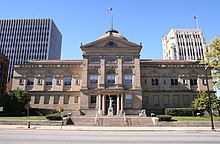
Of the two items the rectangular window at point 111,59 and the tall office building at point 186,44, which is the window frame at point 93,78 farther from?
the tall office building at point 186,44

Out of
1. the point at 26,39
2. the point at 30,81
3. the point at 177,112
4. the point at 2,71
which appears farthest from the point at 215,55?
the point at 26,39

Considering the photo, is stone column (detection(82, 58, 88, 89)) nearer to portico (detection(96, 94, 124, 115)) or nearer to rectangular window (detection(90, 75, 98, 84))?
rectangular window (detection(90, 75, 98, 84))

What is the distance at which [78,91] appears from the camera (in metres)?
55.0

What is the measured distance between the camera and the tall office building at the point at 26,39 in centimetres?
11725

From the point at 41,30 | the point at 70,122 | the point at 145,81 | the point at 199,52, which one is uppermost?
the point at 41,30

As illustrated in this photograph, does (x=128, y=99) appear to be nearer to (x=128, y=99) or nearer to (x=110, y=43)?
(x=128, y=99)

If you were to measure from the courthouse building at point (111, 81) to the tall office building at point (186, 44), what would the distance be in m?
61.6

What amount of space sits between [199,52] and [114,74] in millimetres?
77649

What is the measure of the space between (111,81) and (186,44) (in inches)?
3063

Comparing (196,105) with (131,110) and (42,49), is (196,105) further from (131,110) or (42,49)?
(42,49)

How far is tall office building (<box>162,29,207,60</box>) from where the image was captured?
11675 cm

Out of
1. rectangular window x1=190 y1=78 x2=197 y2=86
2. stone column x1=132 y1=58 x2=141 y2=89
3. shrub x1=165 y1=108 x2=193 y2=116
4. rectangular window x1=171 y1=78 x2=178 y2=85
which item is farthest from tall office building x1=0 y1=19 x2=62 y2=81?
shrub x1=165 y1=108 x2=193 y2=116

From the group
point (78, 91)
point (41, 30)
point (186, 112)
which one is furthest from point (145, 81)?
point (41, 30)

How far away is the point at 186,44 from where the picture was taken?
119125mm
